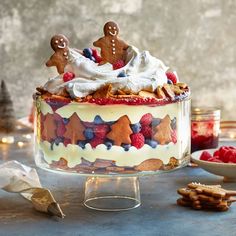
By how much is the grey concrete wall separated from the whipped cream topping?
1.95 m

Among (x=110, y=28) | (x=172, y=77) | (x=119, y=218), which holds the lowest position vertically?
(x=119, y=218)

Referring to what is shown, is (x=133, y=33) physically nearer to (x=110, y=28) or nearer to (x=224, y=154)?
(x=224, y=154)

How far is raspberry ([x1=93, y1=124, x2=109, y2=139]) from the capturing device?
1428 millimetres

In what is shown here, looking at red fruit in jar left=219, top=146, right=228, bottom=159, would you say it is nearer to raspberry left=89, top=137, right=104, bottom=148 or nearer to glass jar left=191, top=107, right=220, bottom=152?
glass jar left=191, top=107, right=220, bottom=152

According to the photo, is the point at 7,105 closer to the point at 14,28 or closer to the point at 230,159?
the point at 14,28

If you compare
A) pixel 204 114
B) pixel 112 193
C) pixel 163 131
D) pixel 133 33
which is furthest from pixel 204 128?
pixel 133 33

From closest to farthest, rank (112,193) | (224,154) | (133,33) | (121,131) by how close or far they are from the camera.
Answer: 1. (121,131)
2. (112,193)
3. (224,154)
4. (133,33)

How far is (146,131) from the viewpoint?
1.44m

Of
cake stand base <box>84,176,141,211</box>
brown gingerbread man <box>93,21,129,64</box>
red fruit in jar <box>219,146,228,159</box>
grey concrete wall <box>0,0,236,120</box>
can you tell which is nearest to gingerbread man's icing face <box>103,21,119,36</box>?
brown gingerbread man <box>93,21,129,64</box>

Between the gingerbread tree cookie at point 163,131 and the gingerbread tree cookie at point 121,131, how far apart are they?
2.3 inches

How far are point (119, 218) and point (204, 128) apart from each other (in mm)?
649

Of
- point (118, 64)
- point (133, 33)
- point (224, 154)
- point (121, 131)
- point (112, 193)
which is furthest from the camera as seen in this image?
point (133, 33)

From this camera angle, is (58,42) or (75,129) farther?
(58,42)

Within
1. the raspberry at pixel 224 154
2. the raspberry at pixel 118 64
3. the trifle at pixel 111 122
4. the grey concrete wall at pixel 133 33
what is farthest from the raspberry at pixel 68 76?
the grey concrete wall at pixel 133 33
